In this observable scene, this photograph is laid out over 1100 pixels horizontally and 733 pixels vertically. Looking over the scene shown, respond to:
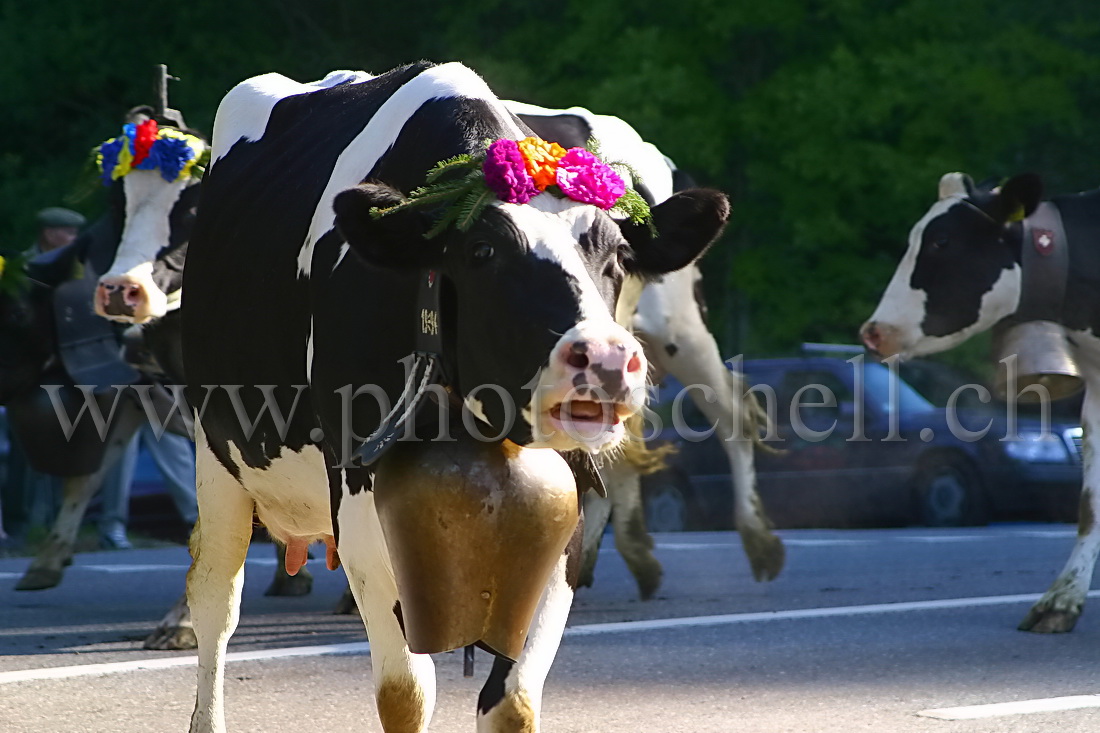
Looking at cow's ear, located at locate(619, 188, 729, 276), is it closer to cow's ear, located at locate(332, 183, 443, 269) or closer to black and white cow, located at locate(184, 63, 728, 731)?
black and white cow, located at locate(184, 63, 728, 731)

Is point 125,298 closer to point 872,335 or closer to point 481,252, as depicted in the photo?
point 872,335

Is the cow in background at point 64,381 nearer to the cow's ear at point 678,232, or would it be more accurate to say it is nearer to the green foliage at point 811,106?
the cow's ear at point 678,232

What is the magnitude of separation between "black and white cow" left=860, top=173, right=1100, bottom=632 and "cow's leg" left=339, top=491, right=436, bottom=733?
167 inches

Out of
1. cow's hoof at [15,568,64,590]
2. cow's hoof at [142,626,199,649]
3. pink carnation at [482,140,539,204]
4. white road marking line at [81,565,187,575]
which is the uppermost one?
pink carnation at [482,140,539,204]

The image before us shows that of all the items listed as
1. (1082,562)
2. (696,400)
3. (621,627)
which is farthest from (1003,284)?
(696,400)

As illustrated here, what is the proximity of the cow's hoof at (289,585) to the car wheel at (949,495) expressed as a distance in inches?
306

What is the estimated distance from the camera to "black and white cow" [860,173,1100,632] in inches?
310

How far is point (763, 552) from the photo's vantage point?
978 cm

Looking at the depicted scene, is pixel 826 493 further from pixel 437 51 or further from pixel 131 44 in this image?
pixel 131 44

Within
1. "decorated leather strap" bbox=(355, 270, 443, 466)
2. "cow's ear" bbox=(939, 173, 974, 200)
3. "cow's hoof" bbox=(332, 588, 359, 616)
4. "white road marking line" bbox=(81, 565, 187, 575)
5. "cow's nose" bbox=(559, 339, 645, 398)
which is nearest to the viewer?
"cow's nose" bbox=(559, 339, 645, 398)

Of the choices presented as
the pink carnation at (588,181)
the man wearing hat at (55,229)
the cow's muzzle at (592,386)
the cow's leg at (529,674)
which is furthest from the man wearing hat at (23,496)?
the cow's muzzle at (592,386)

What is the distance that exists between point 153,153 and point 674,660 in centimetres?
318

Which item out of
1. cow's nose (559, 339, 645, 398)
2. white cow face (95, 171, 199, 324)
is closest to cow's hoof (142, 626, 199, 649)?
white cow face (95, 171, 199, 324)

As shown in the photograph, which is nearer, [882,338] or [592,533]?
[882,338]
